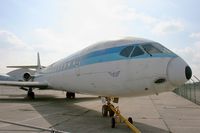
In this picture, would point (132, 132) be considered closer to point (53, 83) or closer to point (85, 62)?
point (85, 62)

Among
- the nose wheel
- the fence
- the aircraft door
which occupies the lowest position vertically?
the nose wheel

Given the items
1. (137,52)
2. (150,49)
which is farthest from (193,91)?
(137,52)

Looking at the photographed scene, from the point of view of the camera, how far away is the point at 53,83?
19328 mm

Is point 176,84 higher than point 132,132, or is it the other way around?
point 176,84

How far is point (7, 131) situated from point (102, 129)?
2768mm

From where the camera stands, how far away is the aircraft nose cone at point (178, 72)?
7.85 m

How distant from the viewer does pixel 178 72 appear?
7.86 metres

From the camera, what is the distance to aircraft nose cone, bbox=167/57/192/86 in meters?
7.85

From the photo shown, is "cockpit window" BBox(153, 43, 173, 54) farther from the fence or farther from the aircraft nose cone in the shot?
the fence

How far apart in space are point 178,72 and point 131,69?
1.54m

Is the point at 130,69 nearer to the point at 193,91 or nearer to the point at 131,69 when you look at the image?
the point at 131,69

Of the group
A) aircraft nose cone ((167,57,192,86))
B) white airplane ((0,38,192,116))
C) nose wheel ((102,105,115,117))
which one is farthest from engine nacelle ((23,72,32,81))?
aircraft nose cone ((167,57,192,86))

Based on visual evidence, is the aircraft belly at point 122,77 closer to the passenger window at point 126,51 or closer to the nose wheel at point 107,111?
the passenger window at point 126,51

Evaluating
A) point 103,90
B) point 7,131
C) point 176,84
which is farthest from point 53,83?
point 176,84
